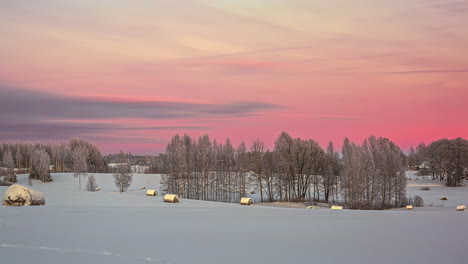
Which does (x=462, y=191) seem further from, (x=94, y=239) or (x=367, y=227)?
(x=94, y=239)

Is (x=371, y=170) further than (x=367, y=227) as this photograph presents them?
Yes

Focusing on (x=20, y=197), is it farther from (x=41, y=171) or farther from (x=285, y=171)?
(x=41, y=171)

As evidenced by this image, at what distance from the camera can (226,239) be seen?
9.55 metres

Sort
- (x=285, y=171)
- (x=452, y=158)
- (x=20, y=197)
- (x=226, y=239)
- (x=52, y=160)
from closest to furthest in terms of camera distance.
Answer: (x=226, y=239) → (x=20, y=197) → (x=285, y=171) → (x=452, y=158) → (x=52, y=160)

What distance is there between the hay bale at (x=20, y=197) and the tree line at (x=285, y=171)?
41.7m

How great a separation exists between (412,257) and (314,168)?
54.9m

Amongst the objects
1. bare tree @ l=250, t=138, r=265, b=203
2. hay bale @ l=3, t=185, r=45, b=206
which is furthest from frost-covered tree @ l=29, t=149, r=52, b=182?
hay bale @ l=3, t=185, r=45, b=206

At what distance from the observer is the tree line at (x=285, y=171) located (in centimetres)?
5400

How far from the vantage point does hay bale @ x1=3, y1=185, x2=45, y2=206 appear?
56.7ft

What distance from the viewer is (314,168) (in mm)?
61719

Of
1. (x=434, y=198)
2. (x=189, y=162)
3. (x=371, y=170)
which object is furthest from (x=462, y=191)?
(x=189, y=162)

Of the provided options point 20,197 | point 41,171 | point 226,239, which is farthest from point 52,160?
point 226,239

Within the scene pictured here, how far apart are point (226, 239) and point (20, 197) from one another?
12686 millimetres

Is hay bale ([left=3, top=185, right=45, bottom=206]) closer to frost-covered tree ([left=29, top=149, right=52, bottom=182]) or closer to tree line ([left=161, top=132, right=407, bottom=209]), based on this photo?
tree line ([left=161, top=132, right=407, bottom=209])
